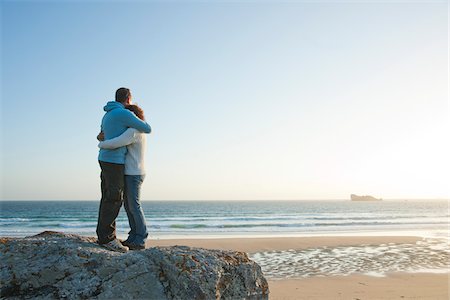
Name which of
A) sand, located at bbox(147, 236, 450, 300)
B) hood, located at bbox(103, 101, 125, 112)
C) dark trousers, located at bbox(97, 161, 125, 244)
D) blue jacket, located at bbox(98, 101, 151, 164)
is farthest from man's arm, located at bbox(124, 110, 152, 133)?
sand, located at bbox(147, 236, 450, 300)

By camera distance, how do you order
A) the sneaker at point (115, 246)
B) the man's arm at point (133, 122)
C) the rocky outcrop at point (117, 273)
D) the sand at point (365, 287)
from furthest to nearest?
the sand at point (365, 287) < the man's arm at point (133, 122) < the sneaker at point (115, 246) < the rocky outcrop at point (117, 273)

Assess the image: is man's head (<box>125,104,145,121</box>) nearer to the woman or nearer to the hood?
the hood

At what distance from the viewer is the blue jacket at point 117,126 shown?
15.3 feet

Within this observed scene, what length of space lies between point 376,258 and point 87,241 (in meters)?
12.8

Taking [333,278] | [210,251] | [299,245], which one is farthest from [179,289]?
[299,245]

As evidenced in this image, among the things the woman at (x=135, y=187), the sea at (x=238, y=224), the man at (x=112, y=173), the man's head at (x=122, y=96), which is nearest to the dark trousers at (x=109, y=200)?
the man at (x=112, y=173)

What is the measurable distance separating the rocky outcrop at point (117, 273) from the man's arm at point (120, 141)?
117 centimetres

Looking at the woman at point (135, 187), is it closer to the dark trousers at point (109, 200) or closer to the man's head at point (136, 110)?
the dark trousers at point (109, 200)

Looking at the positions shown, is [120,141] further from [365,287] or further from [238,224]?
[238,224]

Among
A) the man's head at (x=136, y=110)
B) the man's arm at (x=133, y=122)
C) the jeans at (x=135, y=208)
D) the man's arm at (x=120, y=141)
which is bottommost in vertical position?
the jeans at (x=135, y=208)

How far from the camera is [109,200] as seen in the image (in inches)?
182

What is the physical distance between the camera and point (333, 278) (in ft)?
35.2

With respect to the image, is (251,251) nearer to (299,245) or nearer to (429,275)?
(299,245)

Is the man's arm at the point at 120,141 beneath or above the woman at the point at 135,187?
above
